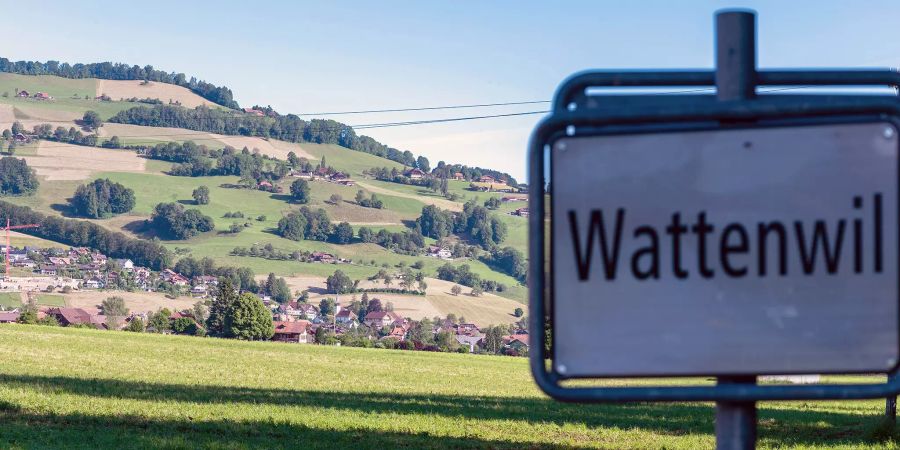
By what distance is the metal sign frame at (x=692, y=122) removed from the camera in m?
1.66

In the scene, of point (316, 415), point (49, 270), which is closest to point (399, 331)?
point (49, 270)

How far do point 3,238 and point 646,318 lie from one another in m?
213

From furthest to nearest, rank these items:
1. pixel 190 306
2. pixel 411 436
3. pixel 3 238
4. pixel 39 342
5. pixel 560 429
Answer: pixel 3 238, pixel 190 306, pixel 39 342, pixel 560 429, pixel 411 436

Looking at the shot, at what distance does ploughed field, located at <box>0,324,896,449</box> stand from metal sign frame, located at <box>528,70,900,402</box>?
15764 mm

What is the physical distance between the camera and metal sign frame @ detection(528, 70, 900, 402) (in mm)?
1663

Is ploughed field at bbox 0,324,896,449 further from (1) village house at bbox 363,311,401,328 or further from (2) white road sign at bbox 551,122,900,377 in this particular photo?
(1) village house at bbox 363,311,401,328

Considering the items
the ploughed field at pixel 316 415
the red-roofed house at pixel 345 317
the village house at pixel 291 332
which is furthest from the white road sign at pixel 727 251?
the red-roofed house at pixel 345 317

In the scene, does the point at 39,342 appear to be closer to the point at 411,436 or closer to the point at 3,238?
the point at 411,436

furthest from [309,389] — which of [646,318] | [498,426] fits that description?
[646,318]

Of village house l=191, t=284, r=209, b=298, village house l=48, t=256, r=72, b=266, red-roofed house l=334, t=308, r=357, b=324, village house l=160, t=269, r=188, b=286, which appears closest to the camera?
red-roofed house l=334, t=308, r=357, b=324

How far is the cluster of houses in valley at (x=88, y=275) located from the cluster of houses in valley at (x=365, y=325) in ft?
58.6

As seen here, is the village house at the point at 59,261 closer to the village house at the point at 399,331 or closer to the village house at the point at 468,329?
the village house at the point at 399,331

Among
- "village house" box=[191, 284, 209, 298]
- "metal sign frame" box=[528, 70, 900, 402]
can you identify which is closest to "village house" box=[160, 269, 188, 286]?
"village house" box=[191, 284, 209, 298]

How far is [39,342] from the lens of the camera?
2260 inches
